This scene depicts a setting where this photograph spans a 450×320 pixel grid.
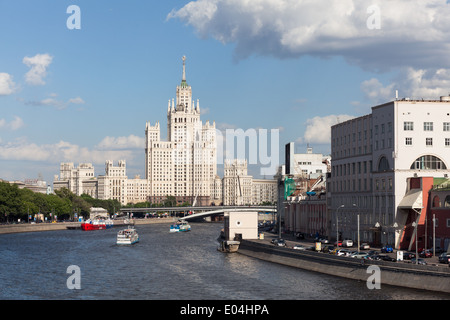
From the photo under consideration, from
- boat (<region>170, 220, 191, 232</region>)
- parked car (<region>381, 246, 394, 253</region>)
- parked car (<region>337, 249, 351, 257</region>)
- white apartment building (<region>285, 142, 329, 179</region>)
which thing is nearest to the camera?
parked car (<region>337, 249, 351, 257</region>)

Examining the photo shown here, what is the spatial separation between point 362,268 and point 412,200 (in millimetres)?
18867

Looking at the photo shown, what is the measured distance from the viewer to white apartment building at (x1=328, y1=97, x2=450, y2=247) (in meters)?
89.8

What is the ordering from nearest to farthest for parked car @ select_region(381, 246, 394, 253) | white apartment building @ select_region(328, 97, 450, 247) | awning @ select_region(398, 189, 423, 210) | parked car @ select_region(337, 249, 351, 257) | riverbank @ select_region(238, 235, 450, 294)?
riverbank @ select_region(238, 235, 450, 294), parked car @ select_region(337, 249, 351, 257), parked car @ select_region(381, 246, 394, 253), awning @ select_region(398, 189, 423, 210), white apartment building @ select_region(328, 97, 450, 247)

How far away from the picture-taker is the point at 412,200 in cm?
8669

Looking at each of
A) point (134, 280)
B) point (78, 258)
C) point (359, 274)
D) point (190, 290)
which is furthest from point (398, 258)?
point (78, 258)

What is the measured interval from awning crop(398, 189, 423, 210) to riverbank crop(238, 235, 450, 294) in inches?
537

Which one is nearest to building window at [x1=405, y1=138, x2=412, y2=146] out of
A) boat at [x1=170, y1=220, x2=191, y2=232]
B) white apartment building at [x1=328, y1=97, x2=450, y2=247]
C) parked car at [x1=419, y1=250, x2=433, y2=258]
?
white apartment building at [x1=328, y1=97, x2=450, y2=247]

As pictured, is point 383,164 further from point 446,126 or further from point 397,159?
point 446,126

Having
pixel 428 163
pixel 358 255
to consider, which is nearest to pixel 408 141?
pixel 428 163

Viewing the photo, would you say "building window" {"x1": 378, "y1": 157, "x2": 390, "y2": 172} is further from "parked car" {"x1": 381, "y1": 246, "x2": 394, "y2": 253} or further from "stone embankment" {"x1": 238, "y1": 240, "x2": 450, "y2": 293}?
"stone embankment" {"x1": 238, "y1": 240, "x2": 450, "y2": 293}

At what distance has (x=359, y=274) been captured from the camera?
234 ft

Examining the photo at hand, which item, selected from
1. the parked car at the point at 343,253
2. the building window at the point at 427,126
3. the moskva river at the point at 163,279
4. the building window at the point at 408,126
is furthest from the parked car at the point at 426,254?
the building window at the point at 427,126

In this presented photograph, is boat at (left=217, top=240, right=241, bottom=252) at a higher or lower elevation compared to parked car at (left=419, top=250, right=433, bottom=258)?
Result: lower

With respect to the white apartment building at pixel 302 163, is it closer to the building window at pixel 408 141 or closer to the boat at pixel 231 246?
the boat at pixel 231 246
